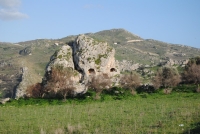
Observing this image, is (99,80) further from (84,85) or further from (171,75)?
(171,75)

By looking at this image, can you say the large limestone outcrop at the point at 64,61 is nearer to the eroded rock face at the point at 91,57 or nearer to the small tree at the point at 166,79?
the eroded rock face at the point at 91,57

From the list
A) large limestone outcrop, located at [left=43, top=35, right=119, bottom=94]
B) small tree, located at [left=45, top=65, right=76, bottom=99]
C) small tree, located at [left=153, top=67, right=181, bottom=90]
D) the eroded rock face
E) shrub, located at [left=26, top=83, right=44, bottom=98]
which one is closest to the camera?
small tree, located at [left=45, top=65, right=76, bottom=99]

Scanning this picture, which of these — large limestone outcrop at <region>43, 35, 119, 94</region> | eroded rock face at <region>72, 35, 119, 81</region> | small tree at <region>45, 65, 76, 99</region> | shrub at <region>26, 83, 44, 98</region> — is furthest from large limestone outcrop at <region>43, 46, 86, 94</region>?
small tree at <region>45, 65, 76, 99</region>

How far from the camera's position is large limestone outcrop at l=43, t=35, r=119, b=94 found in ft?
187

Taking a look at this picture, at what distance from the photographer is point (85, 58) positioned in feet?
192

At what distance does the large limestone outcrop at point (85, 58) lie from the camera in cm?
5703

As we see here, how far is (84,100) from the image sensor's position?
38719 millimetres

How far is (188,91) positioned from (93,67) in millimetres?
23686

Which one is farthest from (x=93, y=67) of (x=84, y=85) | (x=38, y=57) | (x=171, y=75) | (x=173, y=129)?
(x=38, y=57)

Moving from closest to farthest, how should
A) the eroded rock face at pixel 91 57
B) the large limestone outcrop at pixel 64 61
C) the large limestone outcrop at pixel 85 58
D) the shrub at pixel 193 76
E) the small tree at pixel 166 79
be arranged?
the small tree at pixel 166 79, the shrub at pixel 193 76, the large limestone outcrop at pixel 64 61, the large limestone outcrop at pixel 85 58, the eroded rock face at pixel 91 57

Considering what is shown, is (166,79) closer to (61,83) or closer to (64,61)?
(61,83)

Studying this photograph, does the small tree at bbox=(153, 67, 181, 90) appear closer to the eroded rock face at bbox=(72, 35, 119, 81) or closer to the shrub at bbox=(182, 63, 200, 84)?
the shrub at bbox=(182, 63, 200, 84)

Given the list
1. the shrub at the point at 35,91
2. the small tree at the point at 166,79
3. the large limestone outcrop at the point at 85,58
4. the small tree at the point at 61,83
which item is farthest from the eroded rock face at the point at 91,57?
the small tree at the point at 166,79

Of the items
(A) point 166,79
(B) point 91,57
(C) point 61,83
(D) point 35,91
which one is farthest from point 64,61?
(A) point 166,79
